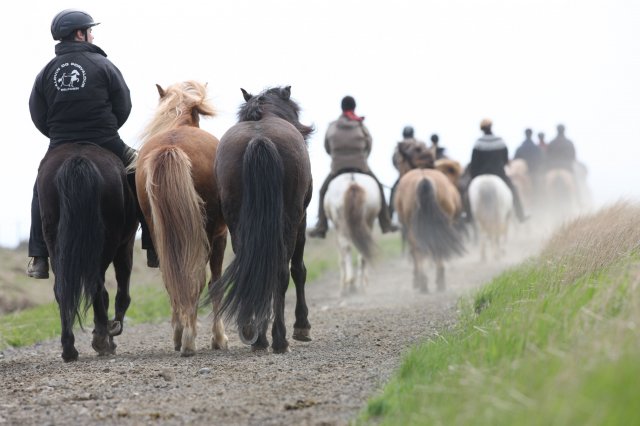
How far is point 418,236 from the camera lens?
17031 mm

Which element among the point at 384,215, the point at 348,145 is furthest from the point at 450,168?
the point at 348,145

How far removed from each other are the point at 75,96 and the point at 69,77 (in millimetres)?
157

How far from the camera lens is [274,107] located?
9391 millimetres

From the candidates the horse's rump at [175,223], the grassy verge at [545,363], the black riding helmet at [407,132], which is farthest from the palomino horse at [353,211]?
the grassy verge at [545,363]

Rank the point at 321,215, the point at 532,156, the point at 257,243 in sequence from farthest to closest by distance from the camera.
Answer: the point at 532,156, the point at 321,215, the point at 257,243

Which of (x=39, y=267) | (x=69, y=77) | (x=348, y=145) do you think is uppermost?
(x=69, y=77)

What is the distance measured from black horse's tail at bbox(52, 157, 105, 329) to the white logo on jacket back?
30.6 inches

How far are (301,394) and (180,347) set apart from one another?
3424mm

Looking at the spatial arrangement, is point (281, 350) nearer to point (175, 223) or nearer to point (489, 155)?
point (175, 223)

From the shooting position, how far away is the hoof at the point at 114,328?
9453 millimetres

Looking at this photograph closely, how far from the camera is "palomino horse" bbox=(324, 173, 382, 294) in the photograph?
16.8 m

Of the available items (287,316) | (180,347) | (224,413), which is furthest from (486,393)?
(287,316)

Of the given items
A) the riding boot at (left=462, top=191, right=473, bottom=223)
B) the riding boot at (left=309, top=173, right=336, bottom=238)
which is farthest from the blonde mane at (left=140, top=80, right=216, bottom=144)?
the riding boot at (left=462, top=191, right=473, bottom=223)

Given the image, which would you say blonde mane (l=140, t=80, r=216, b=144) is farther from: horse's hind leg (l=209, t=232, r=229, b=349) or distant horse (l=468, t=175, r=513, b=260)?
distant horse (l=468, t=175, r=513, b=260)
